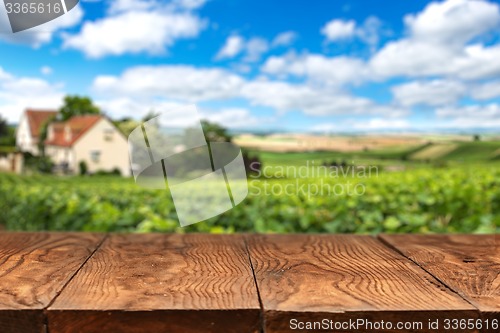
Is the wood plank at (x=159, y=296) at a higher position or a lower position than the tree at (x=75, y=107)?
lower

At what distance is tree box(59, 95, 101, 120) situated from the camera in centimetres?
1009

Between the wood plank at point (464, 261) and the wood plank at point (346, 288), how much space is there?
32mm

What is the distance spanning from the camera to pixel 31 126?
11.0 meters

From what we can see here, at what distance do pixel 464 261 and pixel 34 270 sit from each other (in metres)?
0.97

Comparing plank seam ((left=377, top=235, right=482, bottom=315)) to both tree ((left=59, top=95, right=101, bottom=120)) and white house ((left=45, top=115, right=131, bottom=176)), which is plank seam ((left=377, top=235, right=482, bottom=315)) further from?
Result: white house ((left=45, top=115, right=131, bottom=176))

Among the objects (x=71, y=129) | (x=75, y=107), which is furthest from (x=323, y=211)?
(x=71, y=129)

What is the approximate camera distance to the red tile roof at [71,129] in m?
11.3

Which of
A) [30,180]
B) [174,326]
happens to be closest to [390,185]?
[174,326]

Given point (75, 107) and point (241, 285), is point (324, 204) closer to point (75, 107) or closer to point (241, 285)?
point (241, 285)

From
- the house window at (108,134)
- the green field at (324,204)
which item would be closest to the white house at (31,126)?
the house window at (108,134)

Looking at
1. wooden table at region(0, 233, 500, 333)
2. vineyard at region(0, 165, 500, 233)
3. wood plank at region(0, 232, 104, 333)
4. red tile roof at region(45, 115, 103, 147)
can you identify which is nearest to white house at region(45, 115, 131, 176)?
red tile roof at region(45, 115, 103, 147)

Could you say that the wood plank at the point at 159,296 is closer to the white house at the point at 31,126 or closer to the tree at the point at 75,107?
the tree at the point at 75,107

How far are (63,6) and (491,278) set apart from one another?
2181mm

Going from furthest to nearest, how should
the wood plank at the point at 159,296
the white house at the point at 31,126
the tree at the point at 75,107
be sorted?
the white house at the point at 31,126 < the tree at the point at 75,107 < the wood plank at the point at 159,296
